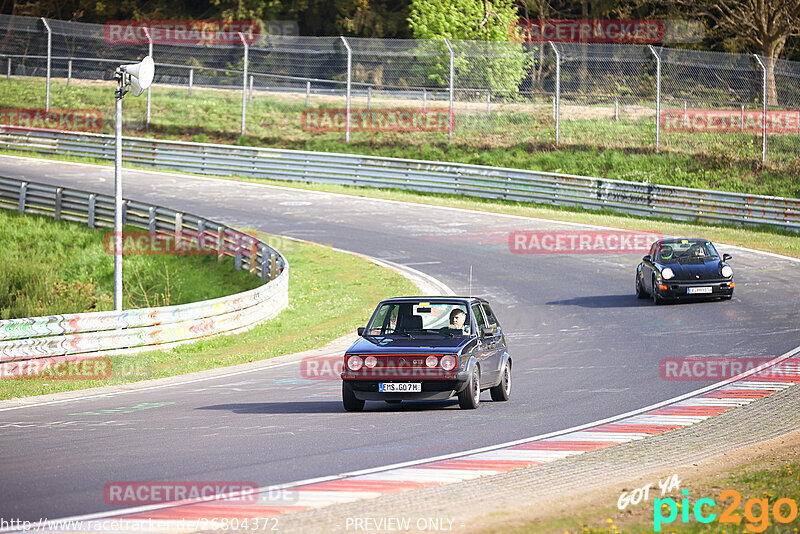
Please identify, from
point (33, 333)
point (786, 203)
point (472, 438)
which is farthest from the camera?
point (786, 203)

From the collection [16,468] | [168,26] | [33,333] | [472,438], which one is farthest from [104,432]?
[168,26]

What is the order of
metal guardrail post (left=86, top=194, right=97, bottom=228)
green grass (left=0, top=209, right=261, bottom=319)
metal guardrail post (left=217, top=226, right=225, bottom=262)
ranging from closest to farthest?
1. green grass (left=0, top=209, right=261, bottom=319)
2. metal guardrail post (left=217, top=226, right=225, bottom=262)
3. metal guardrail post (left=86, top=194, right=97, bottom=228)

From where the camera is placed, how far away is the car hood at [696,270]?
2288 cm

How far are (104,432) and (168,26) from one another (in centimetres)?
5614

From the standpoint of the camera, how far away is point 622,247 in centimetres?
3038

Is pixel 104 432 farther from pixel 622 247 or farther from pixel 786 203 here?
pixel 786 203

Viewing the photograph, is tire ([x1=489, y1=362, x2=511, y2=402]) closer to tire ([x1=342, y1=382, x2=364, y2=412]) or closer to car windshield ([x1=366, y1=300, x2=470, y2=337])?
car windshield ([x1=366, y1=300, x2=470, y2=337])

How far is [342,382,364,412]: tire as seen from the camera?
12688mm
